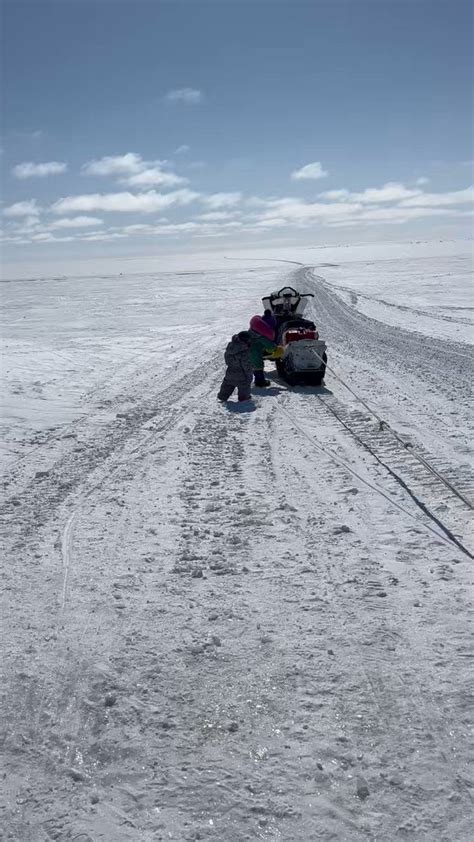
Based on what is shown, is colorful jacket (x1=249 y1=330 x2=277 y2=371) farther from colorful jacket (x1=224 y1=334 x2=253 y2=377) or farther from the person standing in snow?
colorful jacket (x1=224 y1=334 x2=253 y2=377)

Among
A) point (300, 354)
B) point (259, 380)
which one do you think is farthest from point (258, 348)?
point (300, 354)

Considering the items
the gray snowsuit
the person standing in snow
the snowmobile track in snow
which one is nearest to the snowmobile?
the person standing in snow

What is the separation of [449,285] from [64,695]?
37.2 meters

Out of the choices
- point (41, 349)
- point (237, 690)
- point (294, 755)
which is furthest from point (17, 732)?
point (41, 349)

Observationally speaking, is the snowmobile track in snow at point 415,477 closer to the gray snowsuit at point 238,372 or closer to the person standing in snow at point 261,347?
the gray snowsuit at point 238,372

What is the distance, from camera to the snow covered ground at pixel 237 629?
2.40 metres

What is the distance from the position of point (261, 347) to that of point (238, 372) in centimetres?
125

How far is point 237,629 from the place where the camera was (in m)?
3.44

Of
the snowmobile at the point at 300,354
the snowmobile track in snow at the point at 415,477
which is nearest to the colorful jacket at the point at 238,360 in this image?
the snowmobile at the point at 300,354

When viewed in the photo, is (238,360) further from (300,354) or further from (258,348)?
(300,354)

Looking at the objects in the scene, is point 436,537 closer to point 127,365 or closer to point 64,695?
point 64,695

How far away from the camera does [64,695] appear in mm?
2959

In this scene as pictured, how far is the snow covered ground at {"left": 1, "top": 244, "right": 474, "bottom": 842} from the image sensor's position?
2398 mm

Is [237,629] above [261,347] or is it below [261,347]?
below
